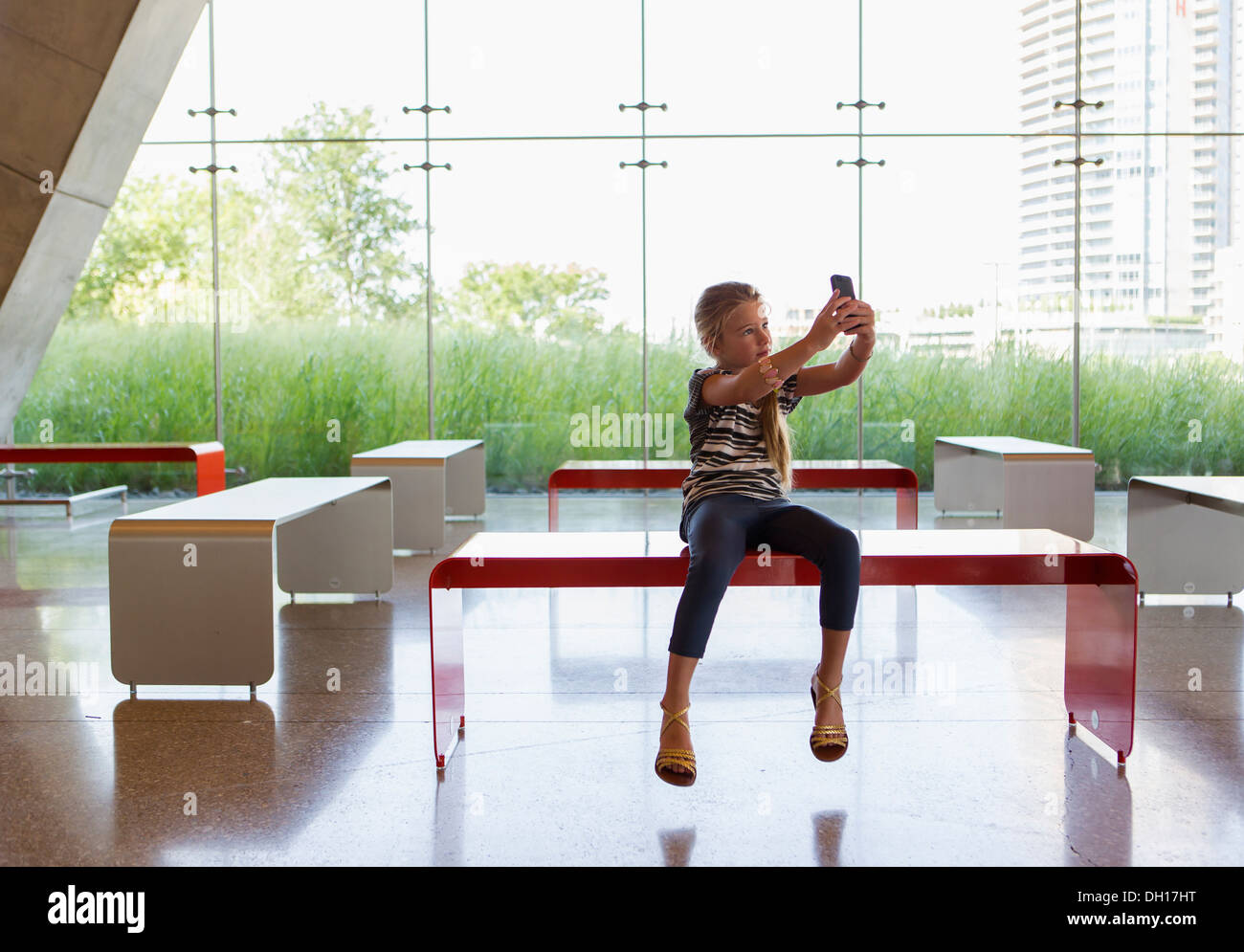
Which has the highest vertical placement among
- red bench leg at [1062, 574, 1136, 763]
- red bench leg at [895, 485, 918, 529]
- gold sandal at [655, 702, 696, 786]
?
red bench leg at [895, 485, 918, 529]

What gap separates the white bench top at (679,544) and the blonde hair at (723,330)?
33 centimetres

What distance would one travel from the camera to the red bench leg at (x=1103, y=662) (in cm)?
271

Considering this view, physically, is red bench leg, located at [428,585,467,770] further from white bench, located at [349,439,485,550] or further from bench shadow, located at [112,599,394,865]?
white bench, located at [349,439,485,550]

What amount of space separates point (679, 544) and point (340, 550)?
2.16m

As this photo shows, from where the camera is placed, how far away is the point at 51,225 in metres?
6.41

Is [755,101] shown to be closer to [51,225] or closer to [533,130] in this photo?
[533,130]

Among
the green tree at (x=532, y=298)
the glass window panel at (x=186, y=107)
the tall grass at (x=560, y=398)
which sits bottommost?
the tall grass at (x=560, y=398)

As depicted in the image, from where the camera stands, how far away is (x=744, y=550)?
282 centimetres

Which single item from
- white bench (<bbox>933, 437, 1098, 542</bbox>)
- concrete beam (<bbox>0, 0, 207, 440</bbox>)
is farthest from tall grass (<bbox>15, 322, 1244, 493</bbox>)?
white bench (<bbox>933, 437, 1098, 542</bbox>)

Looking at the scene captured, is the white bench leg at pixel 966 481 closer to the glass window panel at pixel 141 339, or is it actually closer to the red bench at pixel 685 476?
the red bench at pixel 685 476

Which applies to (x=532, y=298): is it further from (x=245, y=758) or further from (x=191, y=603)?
(x=245, y=758)

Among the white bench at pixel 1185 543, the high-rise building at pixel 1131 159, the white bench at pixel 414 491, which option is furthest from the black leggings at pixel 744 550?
the high-rise building at pixel 1131 159

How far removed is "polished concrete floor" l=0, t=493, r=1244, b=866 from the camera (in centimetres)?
229

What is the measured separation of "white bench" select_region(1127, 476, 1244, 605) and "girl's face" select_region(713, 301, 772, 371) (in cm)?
230
